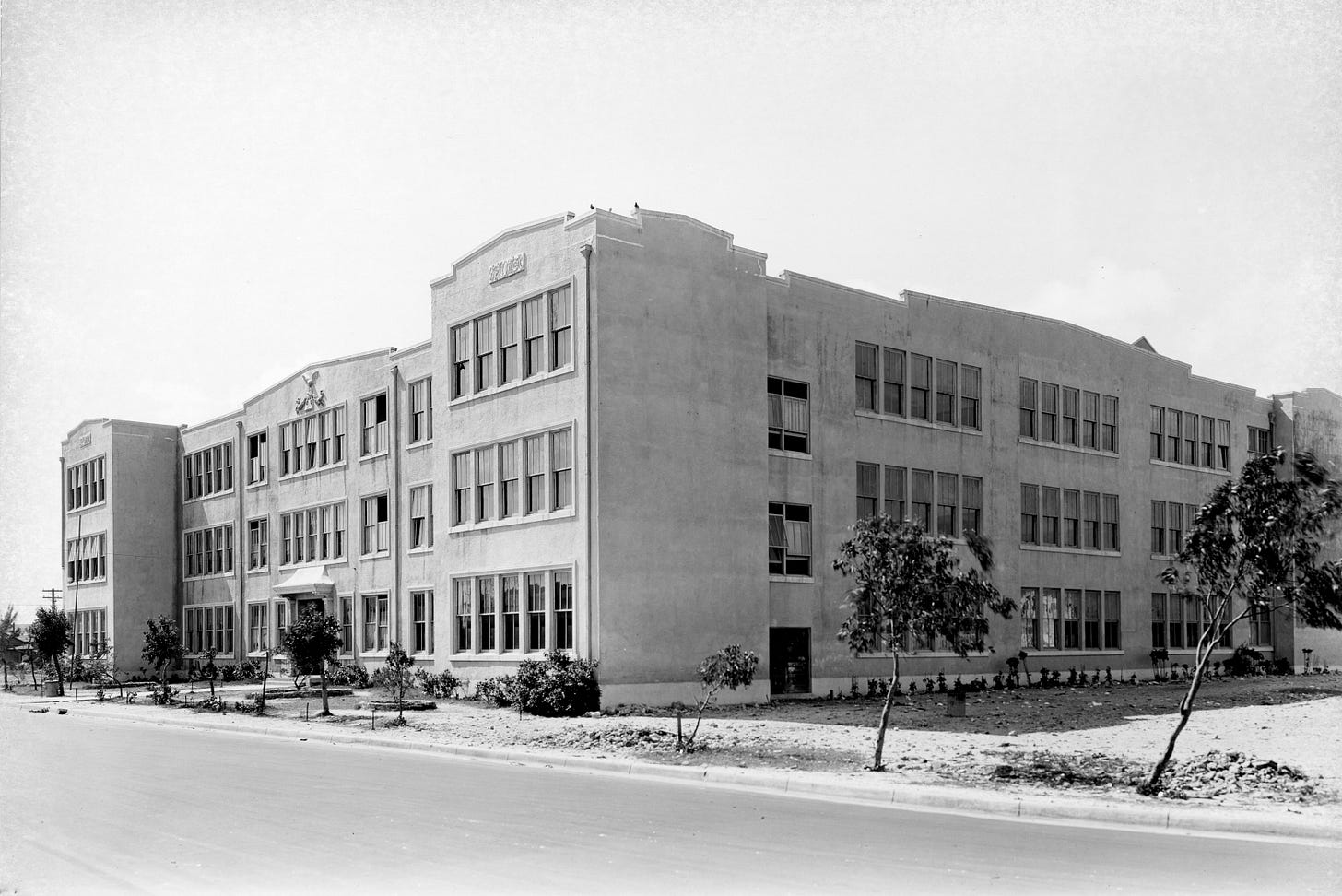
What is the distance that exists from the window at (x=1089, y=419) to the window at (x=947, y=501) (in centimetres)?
772

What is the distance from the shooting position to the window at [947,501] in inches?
1571

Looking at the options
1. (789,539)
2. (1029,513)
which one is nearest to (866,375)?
(789,539)

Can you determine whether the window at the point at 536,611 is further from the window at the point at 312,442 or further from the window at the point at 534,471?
the window at the point at 312,442

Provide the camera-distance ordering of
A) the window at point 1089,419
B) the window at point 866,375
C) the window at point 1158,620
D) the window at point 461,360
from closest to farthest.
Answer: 1. the window at point 461,360
2. the window at point 866,375
3. the window at point 1089,419
4. the window at point 1158,620

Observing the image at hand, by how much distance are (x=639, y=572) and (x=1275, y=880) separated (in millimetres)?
21530

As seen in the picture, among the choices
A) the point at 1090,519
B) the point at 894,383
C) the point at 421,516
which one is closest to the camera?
the point at 894,383

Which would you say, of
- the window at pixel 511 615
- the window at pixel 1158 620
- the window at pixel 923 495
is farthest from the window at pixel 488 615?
the window at pixel 1158 620

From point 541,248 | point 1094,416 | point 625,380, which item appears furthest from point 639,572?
point 1094,416

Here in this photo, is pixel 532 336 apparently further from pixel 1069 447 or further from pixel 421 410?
pixel 1069 447

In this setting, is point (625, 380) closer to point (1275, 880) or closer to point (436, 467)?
point (436, 467)

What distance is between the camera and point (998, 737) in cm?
2388

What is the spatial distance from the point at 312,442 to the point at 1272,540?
40279mm

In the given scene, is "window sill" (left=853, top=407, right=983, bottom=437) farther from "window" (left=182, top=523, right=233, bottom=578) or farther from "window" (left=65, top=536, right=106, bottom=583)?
"window" (left=65, top=536, right=106, bottom=583)

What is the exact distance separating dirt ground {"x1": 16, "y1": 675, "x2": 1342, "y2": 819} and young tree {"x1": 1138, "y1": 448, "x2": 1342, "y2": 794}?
1.78 meters
